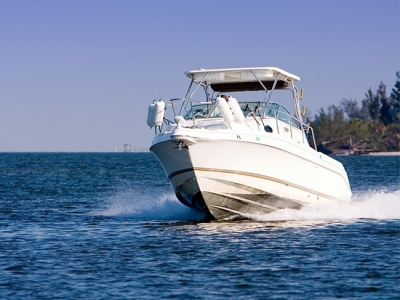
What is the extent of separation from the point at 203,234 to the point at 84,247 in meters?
2.96

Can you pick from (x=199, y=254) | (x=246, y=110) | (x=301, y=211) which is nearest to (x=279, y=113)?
(x=246, y=110)

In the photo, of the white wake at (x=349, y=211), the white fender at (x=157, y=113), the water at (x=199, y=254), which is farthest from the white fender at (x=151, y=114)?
the white wake at (x=349, y=211)

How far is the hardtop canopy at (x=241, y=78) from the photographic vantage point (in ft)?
79.4

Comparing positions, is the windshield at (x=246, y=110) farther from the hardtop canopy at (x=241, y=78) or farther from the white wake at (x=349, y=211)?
the white wake at (x=349, y=211)

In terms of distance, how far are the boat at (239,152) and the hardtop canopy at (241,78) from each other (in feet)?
0.09

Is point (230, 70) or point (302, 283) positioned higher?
point (230, 70)

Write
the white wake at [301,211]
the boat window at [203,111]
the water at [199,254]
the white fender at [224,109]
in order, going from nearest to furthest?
the water at [199,254] → the white fender at [224,109] → the boat window at [203,111] → the white wake at [301,211]

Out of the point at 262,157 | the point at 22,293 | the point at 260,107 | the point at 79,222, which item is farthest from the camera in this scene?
the point at 79,222

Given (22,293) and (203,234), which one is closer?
(22,293)

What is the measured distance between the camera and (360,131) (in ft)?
600

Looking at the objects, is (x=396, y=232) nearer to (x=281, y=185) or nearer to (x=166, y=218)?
(x=281, y=185)

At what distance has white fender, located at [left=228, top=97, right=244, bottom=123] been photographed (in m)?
22.4

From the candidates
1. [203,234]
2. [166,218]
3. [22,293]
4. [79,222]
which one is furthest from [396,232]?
[22,293]

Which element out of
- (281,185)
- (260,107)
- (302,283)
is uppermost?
(260,107)
